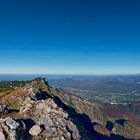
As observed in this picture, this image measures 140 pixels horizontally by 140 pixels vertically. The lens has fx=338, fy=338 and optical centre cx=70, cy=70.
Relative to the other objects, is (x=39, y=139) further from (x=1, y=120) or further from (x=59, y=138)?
(x=1, y=120)

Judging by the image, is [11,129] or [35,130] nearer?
[11,129]

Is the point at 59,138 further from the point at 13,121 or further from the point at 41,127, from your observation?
the point at 13,121

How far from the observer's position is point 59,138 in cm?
19212

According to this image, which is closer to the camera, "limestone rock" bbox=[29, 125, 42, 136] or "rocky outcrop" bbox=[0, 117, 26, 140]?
"rocky outcrop" bbox=[0, 117, 26, 140]

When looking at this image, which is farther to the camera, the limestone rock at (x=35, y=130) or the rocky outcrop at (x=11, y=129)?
the limestone rock at (x=35, y=130)

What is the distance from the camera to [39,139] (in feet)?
614

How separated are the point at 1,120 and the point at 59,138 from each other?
112ft

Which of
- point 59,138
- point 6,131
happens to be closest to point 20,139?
point 6,131

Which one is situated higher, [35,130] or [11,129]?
[11,129]

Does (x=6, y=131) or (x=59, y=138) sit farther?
(x=59, y=138)

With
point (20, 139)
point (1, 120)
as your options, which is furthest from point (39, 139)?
point (1, 120)

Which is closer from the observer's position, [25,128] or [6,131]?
[6,131]

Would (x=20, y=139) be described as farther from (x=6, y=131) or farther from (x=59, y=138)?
(x=59, y=138)

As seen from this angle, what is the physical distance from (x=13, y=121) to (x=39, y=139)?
17.6m
